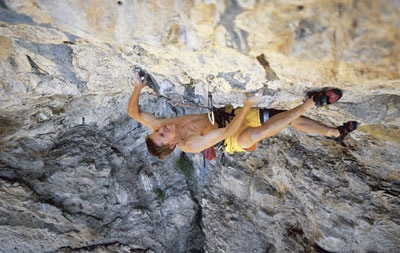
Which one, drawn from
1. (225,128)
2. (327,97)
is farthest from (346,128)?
(225,128)

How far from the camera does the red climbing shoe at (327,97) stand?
9.90ft

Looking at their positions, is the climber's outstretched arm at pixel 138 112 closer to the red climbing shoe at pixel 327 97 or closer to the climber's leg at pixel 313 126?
the climber's leg at pixel 313 126

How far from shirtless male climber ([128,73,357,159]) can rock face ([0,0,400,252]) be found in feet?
0.58

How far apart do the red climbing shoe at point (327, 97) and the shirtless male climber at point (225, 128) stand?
0.15 meters

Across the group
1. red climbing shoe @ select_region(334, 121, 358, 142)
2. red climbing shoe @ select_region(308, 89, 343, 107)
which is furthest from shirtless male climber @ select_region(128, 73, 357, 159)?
red climbing shoe @ select_region(308, 89, 343, 107)

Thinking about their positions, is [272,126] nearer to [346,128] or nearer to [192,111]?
[346,128]

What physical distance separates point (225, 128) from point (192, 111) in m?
1.97

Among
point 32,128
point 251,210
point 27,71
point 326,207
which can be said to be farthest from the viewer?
point 251,210

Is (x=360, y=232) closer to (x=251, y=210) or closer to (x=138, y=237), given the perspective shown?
(x=251, y=210)

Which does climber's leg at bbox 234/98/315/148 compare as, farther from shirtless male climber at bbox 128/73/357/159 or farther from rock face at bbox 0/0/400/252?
rock face at bbox 0/0/400/252

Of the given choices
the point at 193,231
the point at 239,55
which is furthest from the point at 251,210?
the point at 239,55

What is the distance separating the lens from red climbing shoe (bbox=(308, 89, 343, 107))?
119 inches

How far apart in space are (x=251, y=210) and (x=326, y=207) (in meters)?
1.43

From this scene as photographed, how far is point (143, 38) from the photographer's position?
2.79 meters
